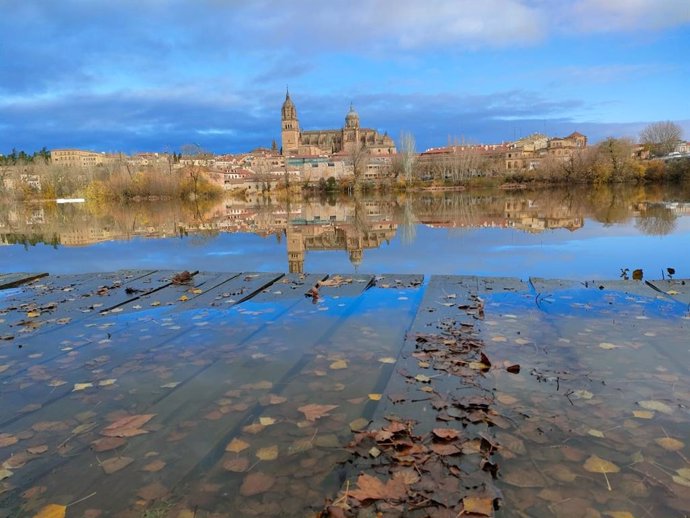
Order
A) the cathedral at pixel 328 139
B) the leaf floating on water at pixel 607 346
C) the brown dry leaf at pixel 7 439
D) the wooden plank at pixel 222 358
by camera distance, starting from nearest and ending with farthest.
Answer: the brown dry leaf at pixel 7 439
the wooden plank at pixel 222 358
the leaf floating on water at pixel 607 346
the cathedral at pixel 328 139

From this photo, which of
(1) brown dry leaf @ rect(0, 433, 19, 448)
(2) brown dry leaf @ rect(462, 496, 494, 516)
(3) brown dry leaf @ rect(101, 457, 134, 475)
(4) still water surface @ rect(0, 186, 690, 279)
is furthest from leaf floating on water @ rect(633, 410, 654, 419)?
→ (4) still water surface @ rect(0, 186, 690, 279)

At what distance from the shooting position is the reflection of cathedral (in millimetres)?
12594

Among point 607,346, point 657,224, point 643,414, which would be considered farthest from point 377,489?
point 657,224

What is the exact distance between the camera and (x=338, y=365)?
169 inches

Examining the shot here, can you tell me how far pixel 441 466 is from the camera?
262 centimetres

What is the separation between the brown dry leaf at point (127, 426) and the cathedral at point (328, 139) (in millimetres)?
132344

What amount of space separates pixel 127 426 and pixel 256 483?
1252 mm

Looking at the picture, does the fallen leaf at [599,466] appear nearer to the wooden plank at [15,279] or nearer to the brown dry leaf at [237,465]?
the brown dry leaf at [237,465]

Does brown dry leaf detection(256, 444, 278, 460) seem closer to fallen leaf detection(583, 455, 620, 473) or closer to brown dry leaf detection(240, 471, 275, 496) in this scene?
brown dry leaf detection(240, 471, 275, 496)

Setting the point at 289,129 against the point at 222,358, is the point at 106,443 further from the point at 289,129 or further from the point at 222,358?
the point at 289,129

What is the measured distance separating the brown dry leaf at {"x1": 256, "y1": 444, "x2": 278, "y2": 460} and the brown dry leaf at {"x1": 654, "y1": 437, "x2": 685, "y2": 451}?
232 centimetres

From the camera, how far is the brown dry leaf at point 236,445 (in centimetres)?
294

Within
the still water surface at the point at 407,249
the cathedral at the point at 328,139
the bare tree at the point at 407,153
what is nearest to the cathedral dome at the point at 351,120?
the cathedral at the point at 328,139

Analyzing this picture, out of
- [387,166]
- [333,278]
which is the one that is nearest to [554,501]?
[333,278]
